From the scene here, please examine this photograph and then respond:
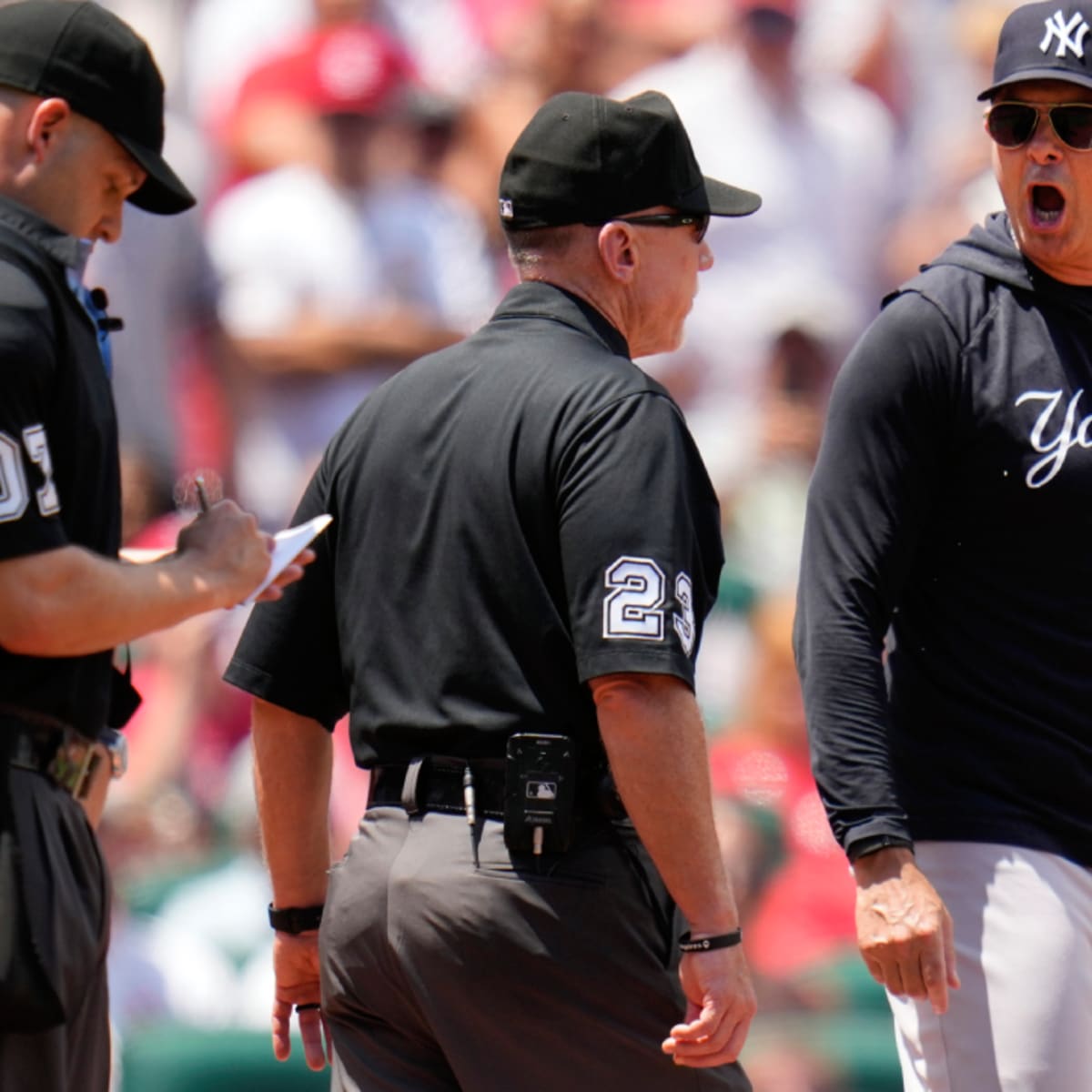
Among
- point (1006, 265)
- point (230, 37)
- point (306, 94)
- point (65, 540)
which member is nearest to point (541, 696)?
point (65, 540)

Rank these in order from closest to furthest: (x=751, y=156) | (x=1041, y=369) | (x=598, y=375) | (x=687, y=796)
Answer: (x=687, y=796), (x=598, y=375), (x=1041, y=369), (x=751, y=156)

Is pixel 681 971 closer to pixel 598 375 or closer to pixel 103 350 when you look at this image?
pixel 598 375

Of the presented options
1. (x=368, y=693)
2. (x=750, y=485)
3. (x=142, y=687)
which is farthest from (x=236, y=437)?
(x=368, y=693)

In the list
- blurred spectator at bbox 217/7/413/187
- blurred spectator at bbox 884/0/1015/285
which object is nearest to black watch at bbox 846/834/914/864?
blurred spectator at bbox 884/0/1015/285

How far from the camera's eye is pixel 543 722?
2.80 m

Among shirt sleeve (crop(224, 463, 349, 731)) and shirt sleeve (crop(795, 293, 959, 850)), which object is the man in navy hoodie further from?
shirt sleeve (crop(224, 463, 349, 731))

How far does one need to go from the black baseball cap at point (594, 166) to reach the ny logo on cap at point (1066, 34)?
61cm

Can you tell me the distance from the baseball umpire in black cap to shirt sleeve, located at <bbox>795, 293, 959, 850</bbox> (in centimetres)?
88

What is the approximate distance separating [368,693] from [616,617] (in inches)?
17.5

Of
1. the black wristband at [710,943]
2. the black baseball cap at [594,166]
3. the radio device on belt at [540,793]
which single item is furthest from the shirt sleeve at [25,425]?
the black wristband at [710,943]

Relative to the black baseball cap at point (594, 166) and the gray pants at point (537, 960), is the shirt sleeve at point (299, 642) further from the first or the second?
the black baseball cap at point (594, 166)

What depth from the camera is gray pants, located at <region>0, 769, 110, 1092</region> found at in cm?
250

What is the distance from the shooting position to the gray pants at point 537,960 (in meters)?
2.75

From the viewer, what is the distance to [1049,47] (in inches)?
124
